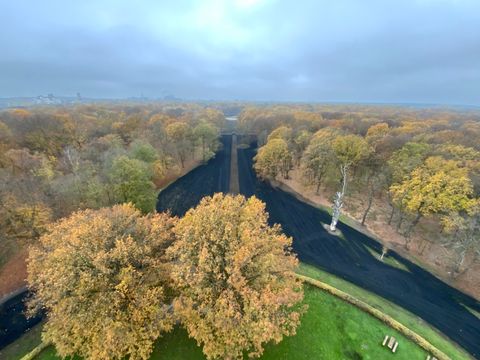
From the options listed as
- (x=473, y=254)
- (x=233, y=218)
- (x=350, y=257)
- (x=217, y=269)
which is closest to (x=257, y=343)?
(x=217, y=269)

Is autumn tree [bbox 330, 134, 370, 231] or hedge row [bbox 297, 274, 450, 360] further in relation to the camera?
autumn tree [bbox 330, 134, 370, 231]

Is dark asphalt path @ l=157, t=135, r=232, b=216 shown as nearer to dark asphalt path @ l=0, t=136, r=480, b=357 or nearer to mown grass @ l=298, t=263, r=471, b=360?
dark asphalt path @ l=0, t=136, r=480, b=357

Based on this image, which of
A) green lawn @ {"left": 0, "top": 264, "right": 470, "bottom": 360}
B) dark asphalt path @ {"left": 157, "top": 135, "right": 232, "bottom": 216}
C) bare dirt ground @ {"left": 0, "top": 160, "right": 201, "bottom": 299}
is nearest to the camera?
green lawn @ {"left": 0, "top": 264, "right": 470, "bottom": 360}

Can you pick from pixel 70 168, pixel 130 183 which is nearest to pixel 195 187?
pixel 130 183

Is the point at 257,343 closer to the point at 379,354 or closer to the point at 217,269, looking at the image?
the point at 217,269

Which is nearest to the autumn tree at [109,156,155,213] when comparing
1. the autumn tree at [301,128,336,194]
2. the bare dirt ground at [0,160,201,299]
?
the bare dirt ground at [0,160,201,299]

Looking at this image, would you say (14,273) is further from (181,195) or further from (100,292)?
(181,195)
